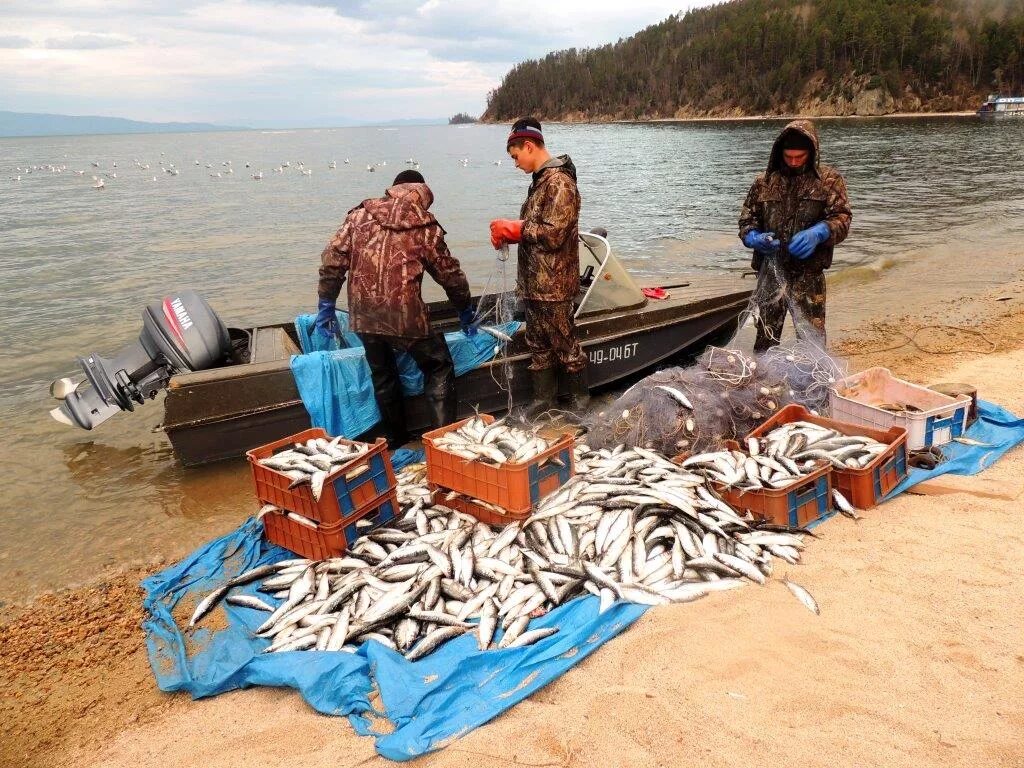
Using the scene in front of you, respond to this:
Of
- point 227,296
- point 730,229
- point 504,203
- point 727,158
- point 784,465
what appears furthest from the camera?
point 727,158

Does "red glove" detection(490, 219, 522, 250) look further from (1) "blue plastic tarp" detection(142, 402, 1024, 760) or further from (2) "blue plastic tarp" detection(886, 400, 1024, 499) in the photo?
(2) "blue plastic tarp" detection(886, 400, 1024, 499)

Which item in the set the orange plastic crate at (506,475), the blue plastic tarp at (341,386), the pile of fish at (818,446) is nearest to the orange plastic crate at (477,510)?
the orange plastic crate at (506,475)

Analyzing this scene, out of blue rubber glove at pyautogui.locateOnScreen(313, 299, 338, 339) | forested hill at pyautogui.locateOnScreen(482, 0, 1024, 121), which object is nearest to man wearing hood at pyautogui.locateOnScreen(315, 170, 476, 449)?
blue rubber glove at pyautogui.locateOnScreen(313, 299, 338, 339)

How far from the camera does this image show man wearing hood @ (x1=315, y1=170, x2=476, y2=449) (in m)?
5.68

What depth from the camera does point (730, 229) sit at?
65.6 feet

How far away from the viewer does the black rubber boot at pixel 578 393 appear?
263 inches

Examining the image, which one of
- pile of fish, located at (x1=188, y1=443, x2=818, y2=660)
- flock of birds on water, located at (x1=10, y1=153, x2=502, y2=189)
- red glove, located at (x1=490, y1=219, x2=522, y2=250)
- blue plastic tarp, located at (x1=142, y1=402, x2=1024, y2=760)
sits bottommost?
blue plastic tarp, located at (x1=142, y1=402, x2=1024, y2=760)

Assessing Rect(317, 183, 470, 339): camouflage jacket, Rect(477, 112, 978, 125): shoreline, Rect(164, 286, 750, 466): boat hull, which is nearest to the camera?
Rect(317, 183, 470, 339): camouflage jacket

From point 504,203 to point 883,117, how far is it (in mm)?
60731

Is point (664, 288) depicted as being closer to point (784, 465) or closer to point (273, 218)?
point (784, 465)

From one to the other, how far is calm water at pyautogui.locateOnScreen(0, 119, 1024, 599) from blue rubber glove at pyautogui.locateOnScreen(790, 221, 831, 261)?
17.4ft

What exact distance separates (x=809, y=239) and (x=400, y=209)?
12.5ft

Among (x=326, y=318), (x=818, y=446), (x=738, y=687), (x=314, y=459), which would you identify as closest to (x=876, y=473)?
(x=818, y=446)

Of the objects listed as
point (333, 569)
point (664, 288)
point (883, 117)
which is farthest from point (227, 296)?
point (883, 117)
